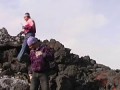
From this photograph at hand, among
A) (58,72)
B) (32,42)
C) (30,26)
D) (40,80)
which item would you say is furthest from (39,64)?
(58,72)

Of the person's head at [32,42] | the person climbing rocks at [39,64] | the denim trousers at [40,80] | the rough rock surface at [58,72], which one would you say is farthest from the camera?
the rough rock surface at [58,72]

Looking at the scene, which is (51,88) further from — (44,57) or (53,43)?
(44,57)

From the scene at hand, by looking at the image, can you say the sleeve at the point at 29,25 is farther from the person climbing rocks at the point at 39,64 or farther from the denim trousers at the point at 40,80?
the denim trousers at the point at 40,80

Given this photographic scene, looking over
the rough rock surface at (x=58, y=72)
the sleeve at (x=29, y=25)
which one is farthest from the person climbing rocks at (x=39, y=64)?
the sleeve at (x=29, y=25)

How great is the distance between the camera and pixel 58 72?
21.4m

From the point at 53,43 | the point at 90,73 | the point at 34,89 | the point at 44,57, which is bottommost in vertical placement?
the point at 34,89

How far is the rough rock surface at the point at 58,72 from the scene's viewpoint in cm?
2011

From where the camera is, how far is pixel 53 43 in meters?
22.8

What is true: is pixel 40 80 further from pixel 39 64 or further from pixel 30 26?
pixel 30 26

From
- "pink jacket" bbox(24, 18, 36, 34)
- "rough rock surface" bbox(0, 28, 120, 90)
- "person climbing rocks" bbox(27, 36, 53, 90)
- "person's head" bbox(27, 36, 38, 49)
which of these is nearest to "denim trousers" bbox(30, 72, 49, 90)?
"person climbing rocks" bbox(27, 36, 53, 90)

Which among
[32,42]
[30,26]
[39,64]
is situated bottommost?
[39,64]

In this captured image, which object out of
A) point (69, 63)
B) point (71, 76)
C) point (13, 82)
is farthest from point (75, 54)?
point (13, 82)

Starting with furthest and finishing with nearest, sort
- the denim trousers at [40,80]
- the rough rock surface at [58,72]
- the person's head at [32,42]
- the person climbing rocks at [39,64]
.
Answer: the rough rock surface at [58,72], the denim trousers at [40,80], the person climbing rocks at [39,64], the person's head at [32,42]

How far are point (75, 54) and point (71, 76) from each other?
3326mm
